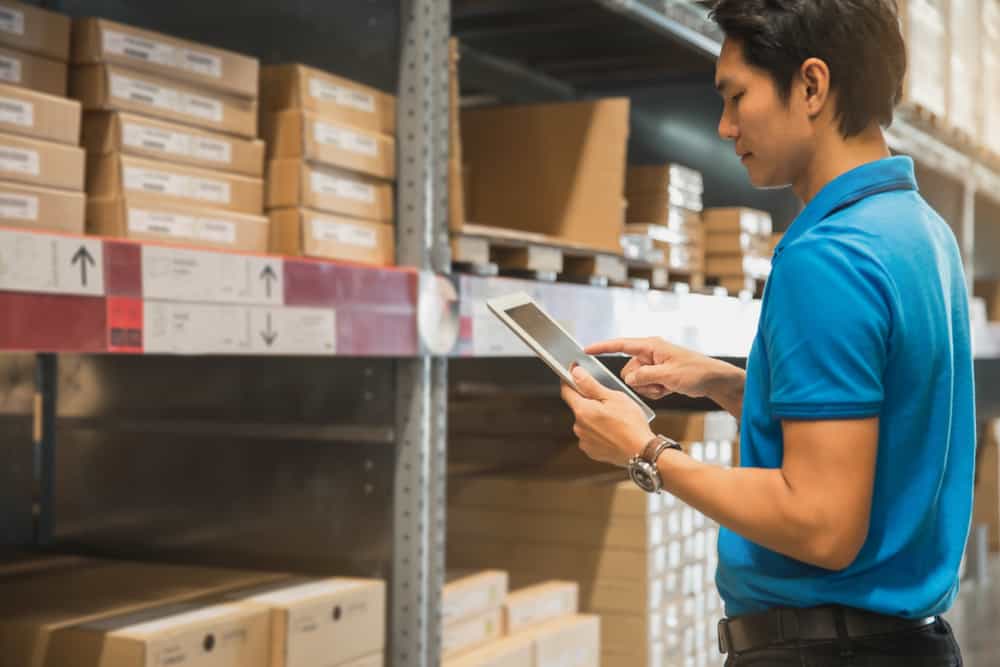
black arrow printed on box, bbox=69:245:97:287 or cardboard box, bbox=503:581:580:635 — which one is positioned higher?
black arrow printed on box, bbox=69:245:97:287

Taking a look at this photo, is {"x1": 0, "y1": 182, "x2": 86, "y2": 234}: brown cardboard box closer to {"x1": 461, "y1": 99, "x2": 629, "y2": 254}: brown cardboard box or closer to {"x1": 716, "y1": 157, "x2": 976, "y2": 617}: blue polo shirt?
{"x1": 716, "y1": 157, "x2": 976, "y2": 617}: blue polo shirt

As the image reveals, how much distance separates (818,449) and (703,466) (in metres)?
0.18

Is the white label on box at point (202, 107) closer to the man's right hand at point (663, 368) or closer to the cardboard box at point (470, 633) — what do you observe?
the man's right hand at point (663, 368)

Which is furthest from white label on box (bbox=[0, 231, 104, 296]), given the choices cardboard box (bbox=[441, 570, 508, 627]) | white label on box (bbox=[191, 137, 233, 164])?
cardboard box (bbox=[441, 570, 508, 627])

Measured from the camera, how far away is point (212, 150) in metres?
2.52

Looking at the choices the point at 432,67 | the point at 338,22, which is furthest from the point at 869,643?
the point at 338,22

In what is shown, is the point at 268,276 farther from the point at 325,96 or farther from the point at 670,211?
the point at 670,211

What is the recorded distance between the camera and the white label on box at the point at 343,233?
2.69 m

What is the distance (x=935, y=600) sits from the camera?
159 centimetres

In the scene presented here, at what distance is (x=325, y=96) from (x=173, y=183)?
504 mm

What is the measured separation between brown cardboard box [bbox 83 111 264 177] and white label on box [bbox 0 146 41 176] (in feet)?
0.64

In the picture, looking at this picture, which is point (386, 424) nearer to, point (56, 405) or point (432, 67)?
point (432, 67)

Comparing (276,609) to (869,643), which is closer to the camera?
(869,643)

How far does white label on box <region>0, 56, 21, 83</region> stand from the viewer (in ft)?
7.09
